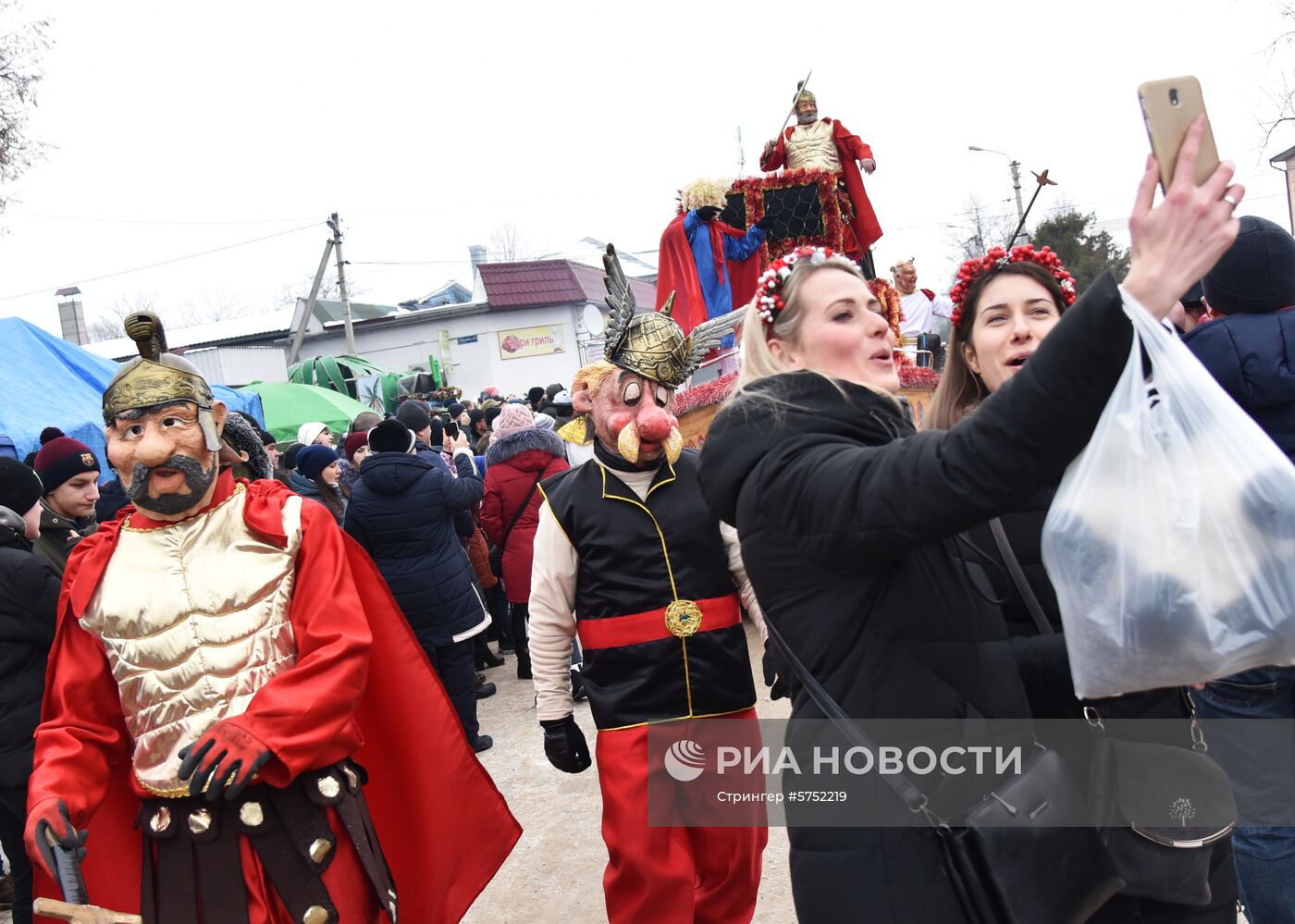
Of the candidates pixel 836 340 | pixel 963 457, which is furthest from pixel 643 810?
pixel 963 457

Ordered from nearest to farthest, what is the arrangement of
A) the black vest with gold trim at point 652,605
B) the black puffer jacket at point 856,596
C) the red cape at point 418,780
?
the black puffer jacket at point 856,596
the red cape at point 418,780
the black vest with gold trim at point 652,605

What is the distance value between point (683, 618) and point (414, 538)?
2846mm

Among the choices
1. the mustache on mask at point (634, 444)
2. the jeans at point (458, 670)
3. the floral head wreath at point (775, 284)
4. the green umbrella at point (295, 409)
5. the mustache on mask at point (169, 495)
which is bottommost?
the jeans at point (458, 670)

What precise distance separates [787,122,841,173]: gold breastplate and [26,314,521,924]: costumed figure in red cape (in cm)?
645

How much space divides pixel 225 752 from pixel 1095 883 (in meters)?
1.97

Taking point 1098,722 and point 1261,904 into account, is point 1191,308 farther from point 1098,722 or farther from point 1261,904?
point 1098,722

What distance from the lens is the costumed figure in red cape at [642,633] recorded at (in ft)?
10.6

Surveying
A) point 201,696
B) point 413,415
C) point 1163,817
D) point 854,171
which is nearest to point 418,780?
point 201,696

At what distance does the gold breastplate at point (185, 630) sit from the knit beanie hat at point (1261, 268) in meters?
2.83

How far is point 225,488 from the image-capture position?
2.93m

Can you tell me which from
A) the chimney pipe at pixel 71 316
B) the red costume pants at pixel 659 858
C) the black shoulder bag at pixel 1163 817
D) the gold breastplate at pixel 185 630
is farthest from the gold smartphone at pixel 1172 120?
the chimney pipe at pixel 71 316

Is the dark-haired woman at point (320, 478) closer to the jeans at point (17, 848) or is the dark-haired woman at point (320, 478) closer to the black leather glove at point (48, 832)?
the jeans at point (17, 848)

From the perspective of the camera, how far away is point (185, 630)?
2.68m

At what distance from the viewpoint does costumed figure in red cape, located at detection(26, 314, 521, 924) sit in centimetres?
257
